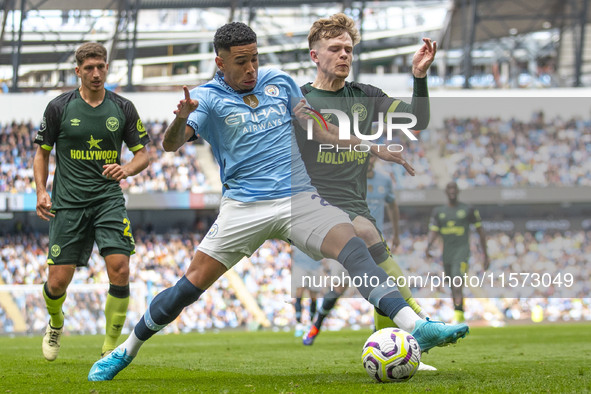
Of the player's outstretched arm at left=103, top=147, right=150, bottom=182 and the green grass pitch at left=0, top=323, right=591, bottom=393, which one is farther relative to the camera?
the player's outstretched arm at left=103, top=147, right=150, bottom=182

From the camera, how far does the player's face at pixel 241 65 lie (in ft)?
16.2

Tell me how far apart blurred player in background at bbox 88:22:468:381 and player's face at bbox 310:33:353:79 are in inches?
23.0

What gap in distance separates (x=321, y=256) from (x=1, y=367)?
319cm

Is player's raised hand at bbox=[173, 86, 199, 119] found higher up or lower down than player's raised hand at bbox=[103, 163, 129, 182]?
higher up

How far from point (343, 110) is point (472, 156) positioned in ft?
69.8

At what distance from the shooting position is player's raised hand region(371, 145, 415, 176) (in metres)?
5.39

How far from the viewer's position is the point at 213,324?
838 inches

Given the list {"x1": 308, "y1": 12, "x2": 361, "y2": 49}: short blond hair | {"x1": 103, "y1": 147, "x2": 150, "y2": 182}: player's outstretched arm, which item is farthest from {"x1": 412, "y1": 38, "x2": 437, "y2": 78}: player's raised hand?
{"x1": 103, "y1": 147, "x2": 150, "y2": 182}: player's outstretched arm

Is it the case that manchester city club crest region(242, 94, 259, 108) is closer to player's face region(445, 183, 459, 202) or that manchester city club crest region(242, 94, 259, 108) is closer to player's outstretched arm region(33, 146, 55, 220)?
player's outstretched arm region(33, 146, 55, 220)

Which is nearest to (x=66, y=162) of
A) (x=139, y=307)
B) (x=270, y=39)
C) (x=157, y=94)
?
(x=139, y=307)

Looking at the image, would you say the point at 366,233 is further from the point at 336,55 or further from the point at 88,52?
the point at 88,52

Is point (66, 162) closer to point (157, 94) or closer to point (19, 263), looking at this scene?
point (19, 263)

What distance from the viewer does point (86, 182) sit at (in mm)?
6691

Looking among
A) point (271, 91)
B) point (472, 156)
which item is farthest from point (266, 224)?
point (472, 156)
